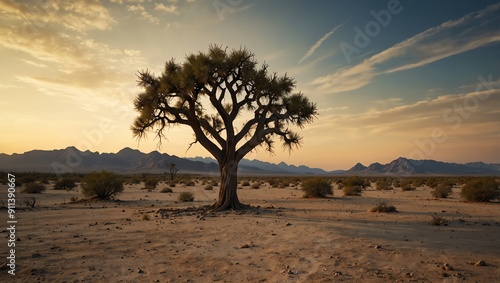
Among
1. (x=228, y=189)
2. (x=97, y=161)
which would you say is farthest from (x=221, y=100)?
(x=97, y=161)

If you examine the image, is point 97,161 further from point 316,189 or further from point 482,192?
point 482,192

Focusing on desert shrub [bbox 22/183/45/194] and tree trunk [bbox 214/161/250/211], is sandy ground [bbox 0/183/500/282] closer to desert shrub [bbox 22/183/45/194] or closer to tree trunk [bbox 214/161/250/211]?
tree trunk [bbox 214/161/250/211]

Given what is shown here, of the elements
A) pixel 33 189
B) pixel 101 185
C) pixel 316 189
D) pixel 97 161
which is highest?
pixel 97 161

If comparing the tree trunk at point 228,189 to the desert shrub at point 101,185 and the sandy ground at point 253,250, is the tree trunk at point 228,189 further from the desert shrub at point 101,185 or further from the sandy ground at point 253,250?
the desert shrub at point 101,185

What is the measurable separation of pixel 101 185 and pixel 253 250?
1654 cm

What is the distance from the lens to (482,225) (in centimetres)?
1127

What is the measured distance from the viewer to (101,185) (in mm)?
20797

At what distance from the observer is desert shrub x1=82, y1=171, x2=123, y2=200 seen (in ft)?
67.4

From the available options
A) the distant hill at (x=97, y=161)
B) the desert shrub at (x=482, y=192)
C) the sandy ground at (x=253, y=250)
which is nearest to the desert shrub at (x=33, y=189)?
the sandy ground at (x=253, y=250)

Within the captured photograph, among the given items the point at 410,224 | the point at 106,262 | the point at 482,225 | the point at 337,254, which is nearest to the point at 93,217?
the point at 106,262

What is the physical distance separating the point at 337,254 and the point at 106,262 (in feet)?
17.8

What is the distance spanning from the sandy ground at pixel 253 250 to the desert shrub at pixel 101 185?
8.01 metres

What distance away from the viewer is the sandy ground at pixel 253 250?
6.02m

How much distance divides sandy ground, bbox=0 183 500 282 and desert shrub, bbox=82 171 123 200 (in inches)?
315
